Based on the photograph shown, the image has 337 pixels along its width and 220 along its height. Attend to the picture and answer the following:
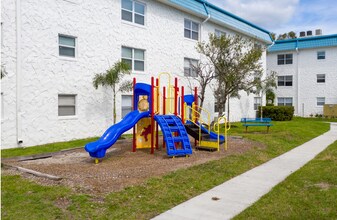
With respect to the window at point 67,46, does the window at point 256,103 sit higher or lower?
lower

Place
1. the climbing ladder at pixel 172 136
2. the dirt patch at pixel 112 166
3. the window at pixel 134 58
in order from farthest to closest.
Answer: the window at pixel 134 58
the climbing ladder at pixel 172 136
the dirt patch at pixel 112 166

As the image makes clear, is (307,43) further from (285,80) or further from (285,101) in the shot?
(285,101)

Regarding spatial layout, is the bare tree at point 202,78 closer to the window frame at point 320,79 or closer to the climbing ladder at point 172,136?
the climbing ladder at point 172,136

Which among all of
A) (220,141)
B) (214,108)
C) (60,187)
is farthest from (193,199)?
(214,108)

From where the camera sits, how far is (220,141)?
11797 mm

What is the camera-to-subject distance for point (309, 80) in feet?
114

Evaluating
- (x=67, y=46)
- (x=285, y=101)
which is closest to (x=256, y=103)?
(x=285, y=101)

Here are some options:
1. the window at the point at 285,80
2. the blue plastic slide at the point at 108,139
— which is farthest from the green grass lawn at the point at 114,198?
the window at the point at 285,80

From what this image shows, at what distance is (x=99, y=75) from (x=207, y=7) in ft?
35.5

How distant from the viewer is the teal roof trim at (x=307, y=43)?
32.9 m

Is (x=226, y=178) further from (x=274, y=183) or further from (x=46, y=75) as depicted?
(x=46, y=75)

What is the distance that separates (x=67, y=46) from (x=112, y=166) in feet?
25.4

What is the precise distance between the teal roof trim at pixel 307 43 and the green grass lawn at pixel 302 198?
28985mm

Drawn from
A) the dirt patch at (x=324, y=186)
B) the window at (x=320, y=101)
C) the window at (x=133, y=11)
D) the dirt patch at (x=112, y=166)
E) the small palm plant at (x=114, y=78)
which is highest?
the window at (x=133, y=11)
